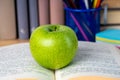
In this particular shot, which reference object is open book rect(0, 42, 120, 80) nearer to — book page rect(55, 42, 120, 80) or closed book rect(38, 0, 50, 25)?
book page rect(55, 42, 120, 80)

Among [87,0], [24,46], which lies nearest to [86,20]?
[87,0]

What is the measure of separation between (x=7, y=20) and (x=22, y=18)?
4 cm

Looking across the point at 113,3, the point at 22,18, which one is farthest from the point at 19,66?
the point at 113,3

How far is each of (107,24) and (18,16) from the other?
257mm

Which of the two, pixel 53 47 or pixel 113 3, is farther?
pixel 113 3

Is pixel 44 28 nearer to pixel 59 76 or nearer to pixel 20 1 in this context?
pixel 59 76

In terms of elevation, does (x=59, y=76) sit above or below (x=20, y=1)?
below

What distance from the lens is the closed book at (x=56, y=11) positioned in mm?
563

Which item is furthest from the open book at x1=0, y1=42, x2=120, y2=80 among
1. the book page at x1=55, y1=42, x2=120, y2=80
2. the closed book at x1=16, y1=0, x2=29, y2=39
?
the closed book at x1=16, y1=0, x2=29, y2=39

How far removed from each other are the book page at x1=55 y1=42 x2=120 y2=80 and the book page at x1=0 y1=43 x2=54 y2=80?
3cm

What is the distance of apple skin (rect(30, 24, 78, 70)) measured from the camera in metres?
0.38

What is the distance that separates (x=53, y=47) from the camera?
0.38m

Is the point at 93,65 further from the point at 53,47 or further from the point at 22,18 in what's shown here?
the point at 22,18

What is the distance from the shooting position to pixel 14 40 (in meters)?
0.60
